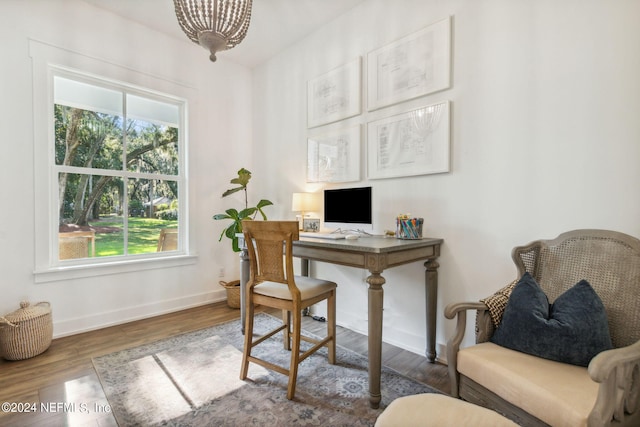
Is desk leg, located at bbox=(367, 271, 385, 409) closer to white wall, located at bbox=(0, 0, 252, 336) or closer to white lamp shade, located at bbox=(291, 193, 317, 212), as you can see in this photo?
white lamp shade, located at bbox=(291, 193, 317, 212)

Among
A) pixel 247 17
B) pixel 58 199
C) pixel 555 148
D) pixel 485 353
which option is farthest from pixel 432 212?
pixel 58 199

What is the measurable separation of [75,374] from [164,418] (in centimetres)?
89

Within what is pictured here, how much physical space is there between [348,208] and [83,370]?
7.26 feet

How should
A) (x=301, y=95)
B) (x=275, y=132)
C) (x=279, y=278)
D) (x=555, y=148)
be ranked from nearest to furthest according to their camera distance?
(x=555, y=148) < (x=279, y=278) < (x=301, y=95) < (x=275, y=132)

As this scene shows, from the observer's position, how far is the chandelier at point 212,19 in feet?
5.35

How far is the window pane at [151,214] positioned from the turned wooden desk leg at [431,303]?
2713mm

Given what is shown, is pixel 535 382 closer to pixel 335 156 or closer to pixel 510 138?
pixel 510 138

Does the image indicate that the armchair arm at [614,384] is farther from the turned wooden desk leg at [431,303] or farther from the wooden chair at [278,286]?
the wooden chair at [278,286]

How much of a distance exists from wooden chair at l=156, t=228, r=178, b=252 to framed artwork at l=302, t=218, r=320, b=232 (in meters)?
1.59

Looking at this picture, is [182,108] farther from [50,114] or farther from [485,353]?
[485,353]

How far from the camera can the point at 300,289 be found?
188 cm

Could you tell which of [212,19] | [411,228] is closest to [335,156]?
[411,228]

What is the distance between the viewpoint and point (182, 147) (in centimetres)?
335

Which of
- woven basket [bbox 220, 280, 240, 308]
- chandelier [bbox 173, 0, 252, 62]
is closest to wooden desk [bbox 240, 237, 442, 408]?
chandelier [bbox 173, 0, 252, 62]
